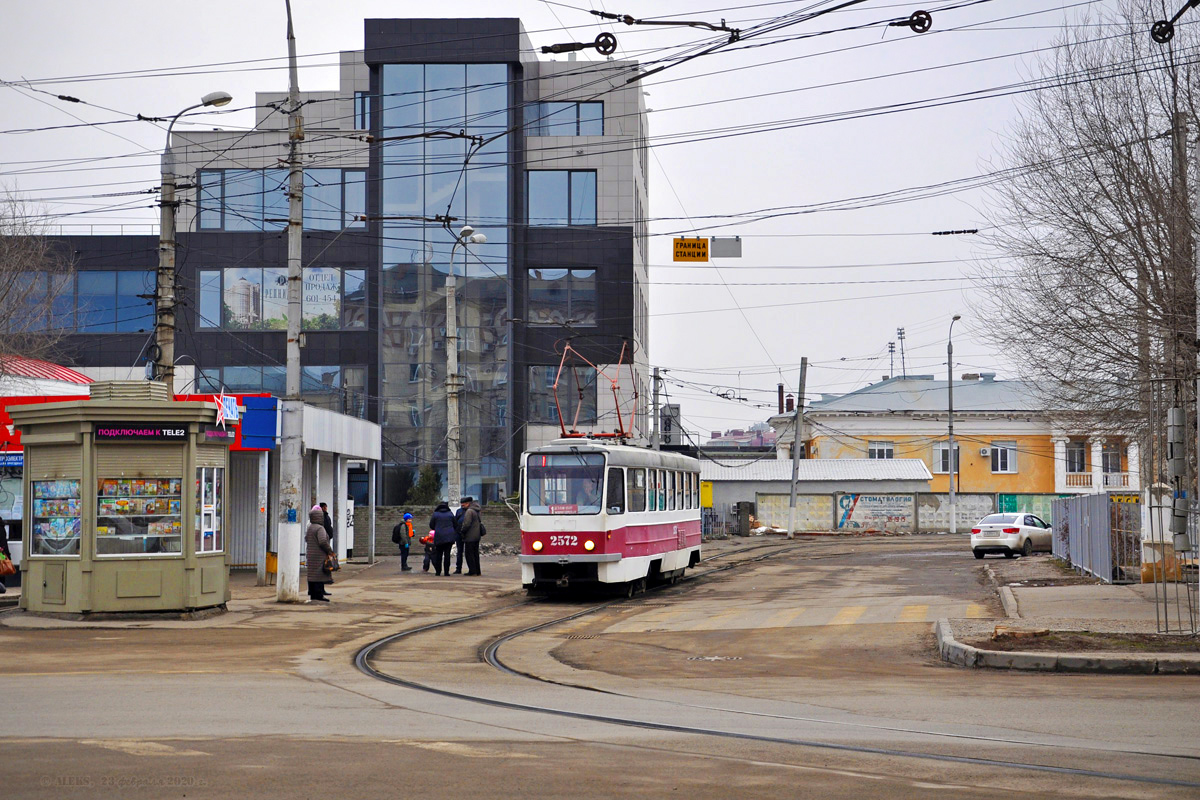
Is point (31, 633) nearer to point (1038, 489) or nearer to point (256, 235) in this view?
point (256, 235)

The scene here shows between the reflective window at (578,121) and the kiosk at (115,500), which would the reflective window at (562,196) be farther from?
the kiosk at (115,500)

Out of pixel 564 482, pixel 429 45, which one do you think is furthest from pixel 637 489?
pixel 429 45

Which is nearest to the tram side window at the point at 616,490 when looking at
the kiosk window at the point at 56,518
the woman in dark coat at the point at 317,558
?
the woman in dark coat at the point at 317,558

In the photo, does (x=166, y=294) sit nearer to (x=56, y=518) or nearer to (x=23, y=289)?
(x=56, y=518)

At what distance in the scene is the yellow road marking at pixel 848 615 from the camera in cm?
1914

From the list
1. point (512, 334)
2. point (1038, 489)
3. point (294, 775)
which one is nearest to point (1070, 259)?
point (294, 775)

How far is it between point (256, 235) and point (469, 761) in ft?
165

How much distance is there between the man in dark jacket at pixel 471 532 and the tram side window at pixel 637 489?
606 centimetres

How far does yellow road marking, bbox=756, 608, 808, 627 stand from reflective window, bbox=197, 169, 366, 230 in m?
36.7

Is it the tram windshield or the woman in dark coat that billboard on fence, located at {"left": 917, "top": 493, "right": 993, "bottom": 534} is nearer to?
the tram windshield

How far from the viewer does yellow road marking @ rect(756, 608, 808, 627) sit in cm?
1916

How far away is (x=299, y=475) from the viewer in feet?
70.3

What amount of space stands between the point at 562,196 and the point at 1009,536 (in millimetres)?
24602

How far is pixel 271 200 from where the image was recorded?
5506 cm
